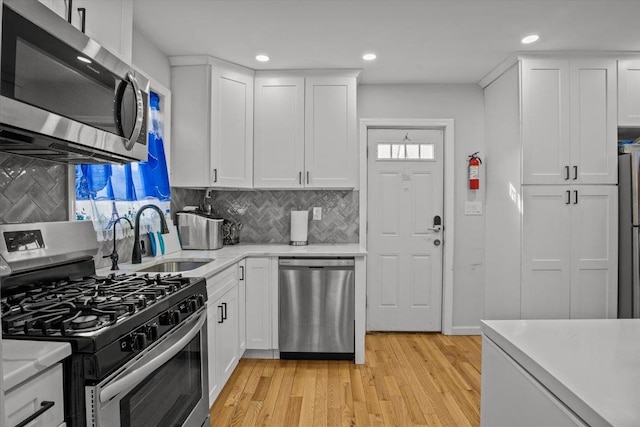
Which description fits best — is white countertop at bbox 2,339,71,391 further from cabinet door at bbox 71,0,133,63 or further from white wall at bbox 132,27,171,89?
white wall at bbox 132,27,171,89

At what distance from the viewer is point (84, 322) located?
1.16m

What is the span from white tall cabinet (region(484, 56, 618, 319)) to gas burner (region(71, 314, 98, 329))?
10.3 ft

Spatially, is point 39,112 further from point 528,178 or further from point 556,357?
point 528,178

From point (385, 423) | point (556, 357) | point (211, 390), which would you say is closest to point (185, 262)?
point (211, 390)

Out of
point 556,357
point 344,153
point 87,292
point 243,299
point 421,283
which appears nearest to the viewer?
point 556,357

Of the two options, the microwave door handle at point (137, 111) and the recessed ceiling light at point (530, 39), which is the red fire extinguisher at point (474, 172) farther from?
the microwave door handle at point (137, 111)

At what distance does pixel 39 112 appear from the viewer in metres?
1.09

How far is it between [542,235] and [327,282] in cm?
186

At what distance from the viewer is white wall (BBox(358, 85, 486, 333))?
3906mm

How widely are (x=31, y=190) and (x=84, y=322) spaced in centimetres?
94

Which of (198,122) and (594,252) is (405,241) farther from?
(198,122)

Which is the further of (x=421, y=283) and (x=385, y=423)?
(x=421, y=283)

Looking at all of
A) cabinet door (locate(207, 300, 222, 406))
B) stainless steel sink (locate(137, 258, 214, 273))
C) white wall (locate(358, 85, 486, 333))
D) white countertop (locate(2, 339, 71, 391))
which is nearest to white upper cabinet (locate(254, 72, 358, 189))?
white wall (locate(358, 85, 486, 333))

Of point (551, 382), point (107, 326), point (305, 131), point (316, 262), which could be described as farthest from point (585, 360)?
point (305, 131)
